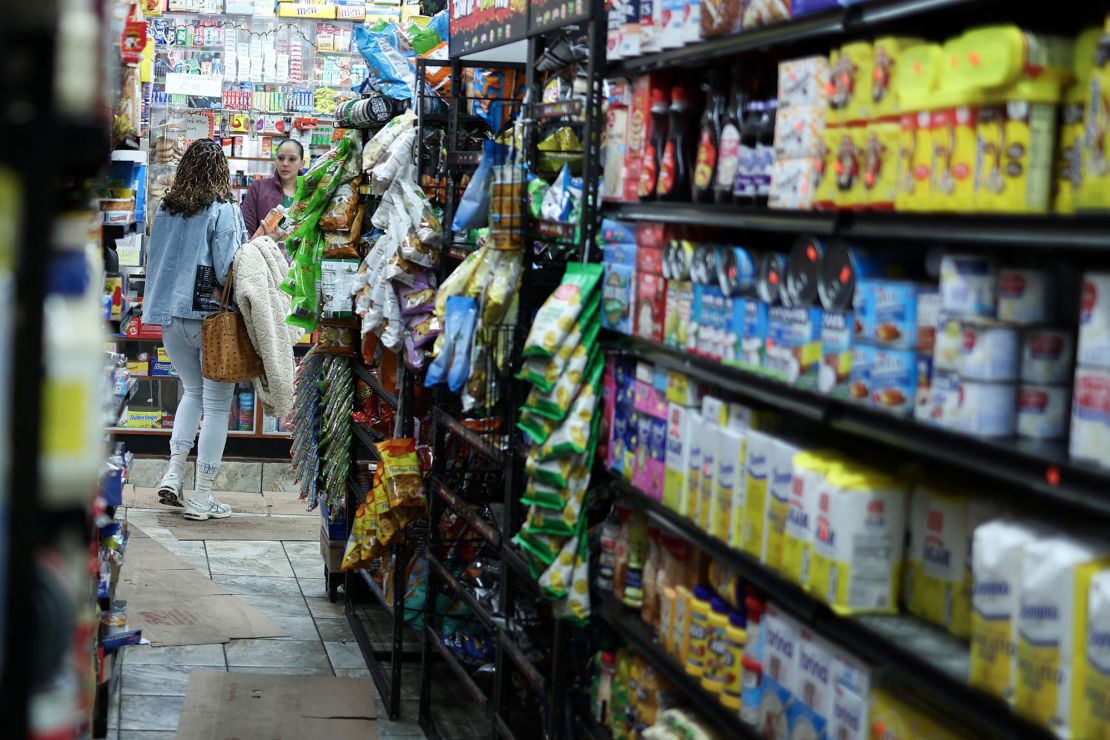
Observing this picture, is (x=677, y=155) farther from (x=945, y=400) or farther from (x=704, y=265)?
(x=945, y=400)

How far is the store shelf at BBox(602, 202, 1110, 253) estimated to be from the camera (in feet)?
5.27

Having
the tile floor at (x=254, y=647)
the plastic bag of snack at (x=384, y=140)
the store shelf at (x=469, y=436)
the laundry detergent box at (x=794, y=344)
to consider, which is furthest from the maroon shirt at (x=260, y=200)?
the laundry detergent box at (x=794, y=344)

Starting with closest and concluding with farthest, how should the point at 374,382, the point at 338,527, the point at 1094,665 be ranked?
1. the point at 1094,665
2. the point at 374,382
3. the point at 338,527

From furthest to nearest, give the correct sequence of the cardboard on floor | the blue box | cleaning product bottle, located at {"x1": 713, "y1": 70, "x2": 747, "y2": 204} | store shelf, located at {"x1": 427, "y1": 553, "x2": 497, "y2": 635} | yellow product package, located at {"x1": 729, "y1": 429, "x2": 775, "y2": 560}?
the blue box < the cardboard on floor < store shelf, located at {"x1": 427, "y1": 553, "x2": 497, "y2": 635} < cleaning product bottle, located at {"x1": 713, "y1": 70, "x2": 747, "y2": 204} < yellow product package, located at {"x1": 729, "y1": 429, "x2": 775, "y2": 560}

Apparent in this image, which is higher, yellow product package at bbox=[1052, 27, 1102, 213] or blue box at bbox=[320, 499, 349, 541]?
yellow product package at bbox=[1052, 27, 1102, 213]

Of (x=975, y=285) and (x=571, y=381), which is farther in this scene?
(x=571, y=381)

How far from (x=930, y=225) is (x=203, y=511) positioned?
20.9ft

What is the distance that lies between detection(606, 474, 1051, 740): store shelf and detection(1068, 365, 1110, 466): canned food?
0.35 metres

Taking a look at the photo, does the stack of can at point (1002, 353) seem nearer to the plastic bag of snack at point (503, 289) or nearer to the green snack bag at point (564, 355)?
the green snack bag at point (564, 355)

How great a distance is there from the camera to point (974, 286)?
1908 mm

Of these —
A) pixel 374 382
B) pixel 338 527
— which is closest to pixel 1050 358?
pixel 374 382

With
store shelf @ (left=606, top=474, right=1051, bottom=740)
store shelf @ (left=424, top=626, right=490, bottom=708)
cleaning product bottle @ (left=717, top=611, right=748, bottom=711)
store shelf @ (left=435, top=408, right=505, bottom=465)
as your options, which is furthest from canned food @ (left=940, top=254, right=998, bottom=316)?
store shelf @ (left=424, top=626, right=490, bottom=708)

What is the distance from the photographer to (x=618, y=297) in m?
3.15

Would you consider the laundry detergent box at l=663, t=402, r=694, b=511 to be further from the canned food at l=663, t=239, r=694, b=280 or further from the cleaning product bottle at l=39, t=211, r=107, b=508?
the cleaning product bottle at l=39, t=211, r=107, b=508
